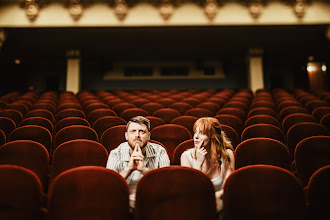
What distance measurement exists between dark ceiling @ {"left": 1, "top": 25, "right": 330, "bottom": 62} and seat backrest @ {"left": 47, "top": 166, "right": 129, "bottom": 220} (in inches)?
202

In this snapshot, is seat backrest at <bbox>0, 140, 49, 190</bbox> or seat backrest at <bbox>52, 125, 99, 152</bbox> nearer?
seat backrest at <bbox>0, 140, 49, 190</bbox>

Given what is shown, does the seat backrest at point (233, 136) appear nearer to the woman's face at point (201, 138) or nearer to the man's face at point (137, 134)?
the woman's face at point (201, 138)

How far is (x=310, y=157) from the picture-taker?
163cm

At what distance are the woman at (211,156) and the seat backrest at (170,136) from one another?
0.74 metres

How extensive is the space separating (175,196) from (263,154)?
0.81 meters

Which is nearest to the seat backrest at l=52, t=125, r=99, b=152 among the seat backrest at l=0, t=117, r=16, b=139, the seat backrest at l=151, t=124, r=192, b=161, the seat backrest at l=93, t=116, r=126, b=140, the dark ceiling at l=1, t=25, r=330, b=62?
the seat backrest at l=93, t=116, r=126, b=140

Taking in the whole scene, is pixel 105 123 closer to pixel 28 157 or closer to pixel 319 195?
pixel 28 157

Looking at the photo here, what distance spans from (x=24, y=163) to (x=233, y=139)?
1.48 m

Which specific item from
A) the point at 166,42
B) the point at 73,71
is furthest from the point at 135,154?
the point at 73,71

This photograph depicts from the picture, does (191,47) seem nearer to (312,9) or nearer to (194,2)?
(194,2)

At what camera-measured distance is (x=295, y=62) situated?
863cm

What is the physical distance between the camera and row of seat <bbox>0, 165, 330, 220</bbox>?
102 cm

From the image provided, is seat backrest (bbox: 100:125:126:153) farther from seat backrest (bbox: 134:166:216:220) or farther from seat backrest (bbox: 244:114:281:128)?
seat backrest (bbox: 244:114:281:128)

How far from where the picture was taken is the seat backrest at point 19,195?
1049 mm
